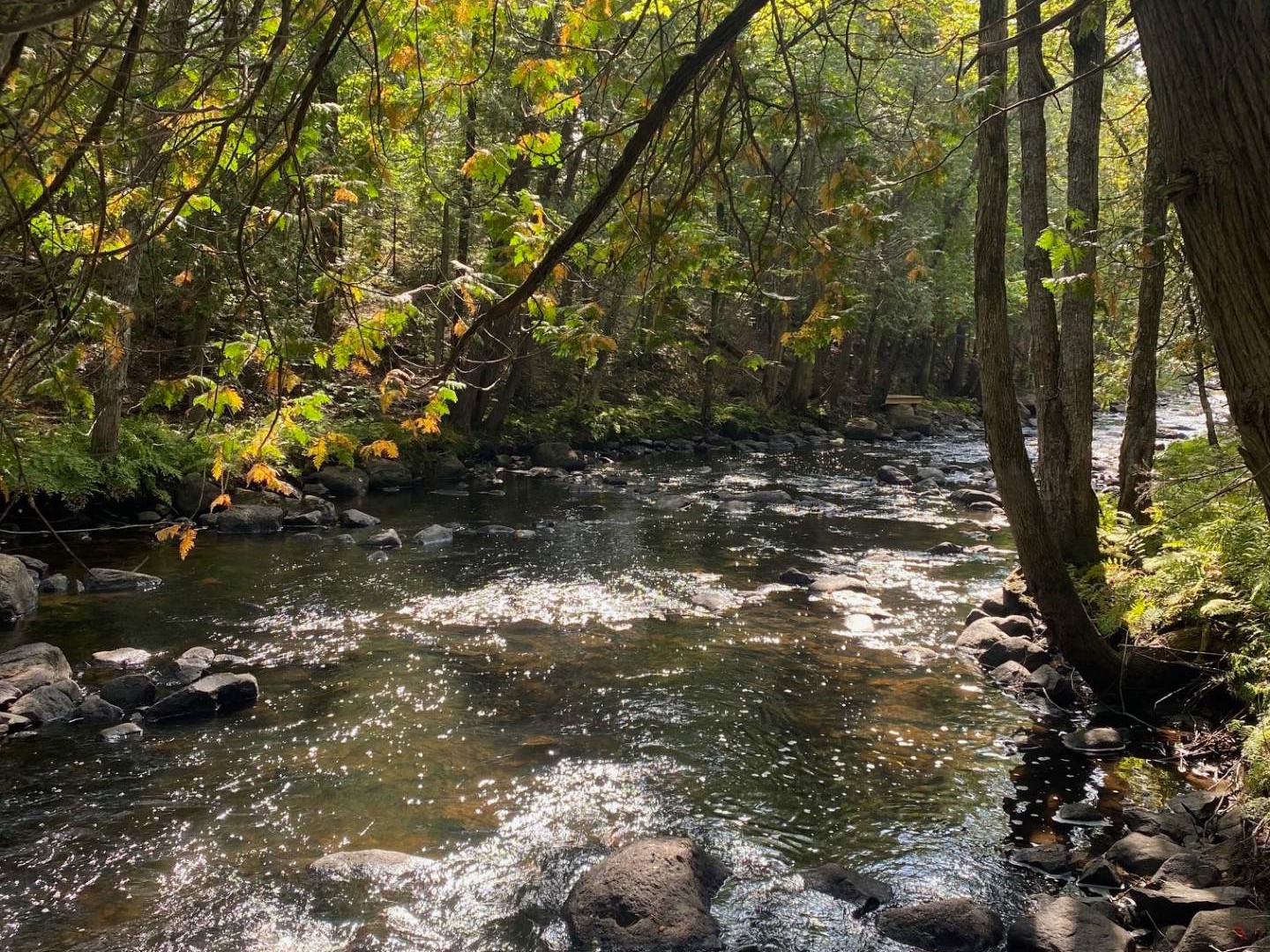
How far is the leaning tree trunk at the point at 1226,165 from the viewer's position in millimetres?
2441

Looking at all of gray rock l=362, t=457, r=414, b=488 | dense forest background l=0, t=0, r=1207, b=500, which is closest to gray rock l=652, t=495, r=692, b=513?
gray rock l=362, t=457, r=414, b=488

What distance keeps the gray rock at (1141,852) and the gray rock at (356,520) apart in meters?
11.9

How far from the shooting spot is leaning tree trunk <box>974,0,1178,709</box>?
24.5ft

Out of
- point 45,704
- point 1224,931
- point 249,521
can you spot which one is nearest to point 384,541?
point 249,521

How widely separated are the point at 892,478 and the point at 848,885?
1669cm

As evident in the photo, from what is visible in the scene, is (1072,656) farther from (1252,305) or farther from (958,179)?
(958,179)

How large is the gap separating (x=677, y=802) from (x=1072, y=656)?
12.4 feet

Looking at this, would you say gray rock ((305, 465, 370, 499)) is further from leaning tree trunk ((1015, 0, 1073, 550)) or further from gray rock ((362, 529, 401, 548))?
leaning tree trunk ((1015, 0, 1073, 550))

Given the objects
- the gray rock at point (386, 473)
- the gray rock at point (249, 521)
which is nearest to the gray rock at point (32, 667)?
the gray rock at point (249, 521)

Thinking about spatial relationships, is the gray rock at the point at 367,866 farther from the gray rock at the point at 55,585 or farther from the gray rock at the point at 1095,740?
the gray rock at the point at 55,585

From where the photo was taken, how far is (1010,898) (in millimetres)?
5297

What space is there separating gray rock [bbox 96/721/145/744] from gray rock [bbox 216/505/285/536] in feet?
23.9

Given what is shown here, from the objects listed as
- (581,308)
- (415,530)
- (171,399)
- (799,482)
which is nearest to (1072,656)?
(581,308)

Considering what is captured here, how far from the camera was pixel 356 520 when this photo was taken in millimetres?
15070
